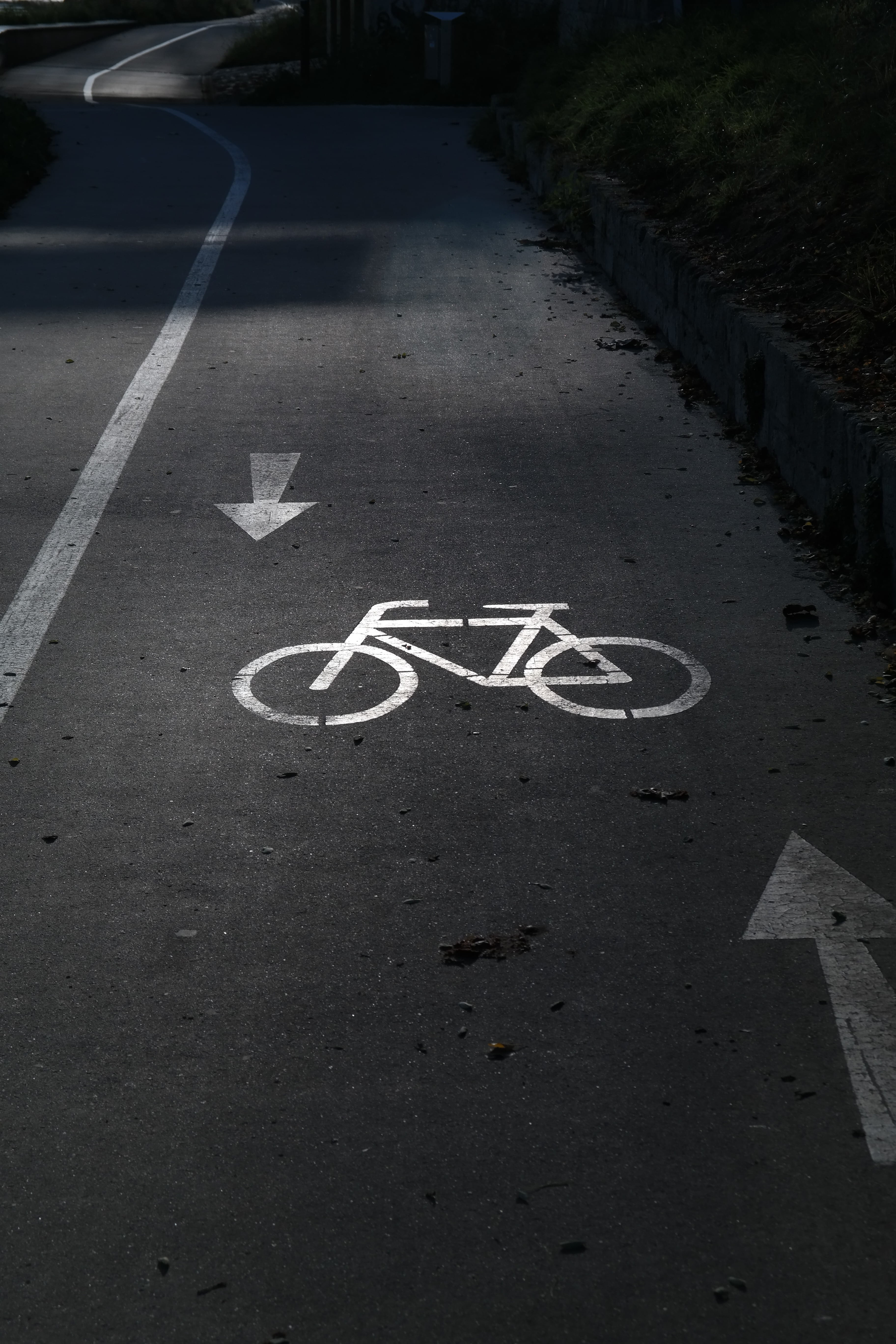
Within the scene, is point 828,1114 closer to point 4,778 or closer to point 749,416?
point 4,778

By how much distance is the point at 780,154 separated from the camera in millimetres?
11078

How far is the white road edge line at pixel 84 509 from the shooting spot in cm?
601

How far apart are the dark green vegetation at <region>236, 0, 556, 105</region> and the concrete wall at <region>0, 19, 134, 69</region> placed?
14.4m

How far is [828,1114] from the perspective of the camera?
11.2 ft

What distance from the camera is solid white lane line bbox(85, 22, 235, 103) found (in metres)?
40.1

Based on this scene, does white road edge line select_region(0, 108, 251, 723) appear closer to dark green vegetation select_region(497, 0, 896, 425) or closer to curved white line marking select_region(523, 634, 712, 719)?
curved white line marking select_region(523, 634, 712, 719)

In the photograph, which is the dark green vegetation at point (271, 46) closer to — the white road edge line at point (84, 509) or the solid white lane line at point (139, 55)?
the solid white lane line at point (139, 55)

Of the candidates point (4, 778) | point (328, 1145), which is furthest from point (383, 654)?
point (328, 1145)

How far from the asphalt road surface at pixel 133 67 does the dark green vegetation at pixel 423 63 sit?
17.1 feet

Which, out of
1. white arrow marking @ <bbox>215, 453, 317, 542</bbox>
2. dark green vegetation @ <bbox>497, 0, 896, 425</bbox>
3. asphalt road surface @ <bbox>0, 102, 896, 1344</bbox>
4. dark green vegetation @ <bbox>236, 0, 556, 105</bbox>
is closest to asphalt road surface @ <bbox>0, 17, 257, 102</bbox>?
dark green vegetation @ <bbox>236, 0, 556, 105</bbox>

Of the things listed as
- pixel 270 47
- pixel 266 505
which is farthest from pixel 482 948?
pixel 270 47

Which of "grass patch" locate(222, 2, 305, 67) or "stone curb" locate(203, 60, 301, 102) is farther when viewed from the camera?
"grass patch" locate(222, 2, 305, 67)

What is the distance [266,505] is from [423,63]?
28655 millimetres

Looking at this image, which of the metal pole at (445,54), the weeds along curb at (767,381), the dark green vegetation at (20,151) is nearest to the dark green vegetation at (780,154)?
the weeds along curb at (767,381)
